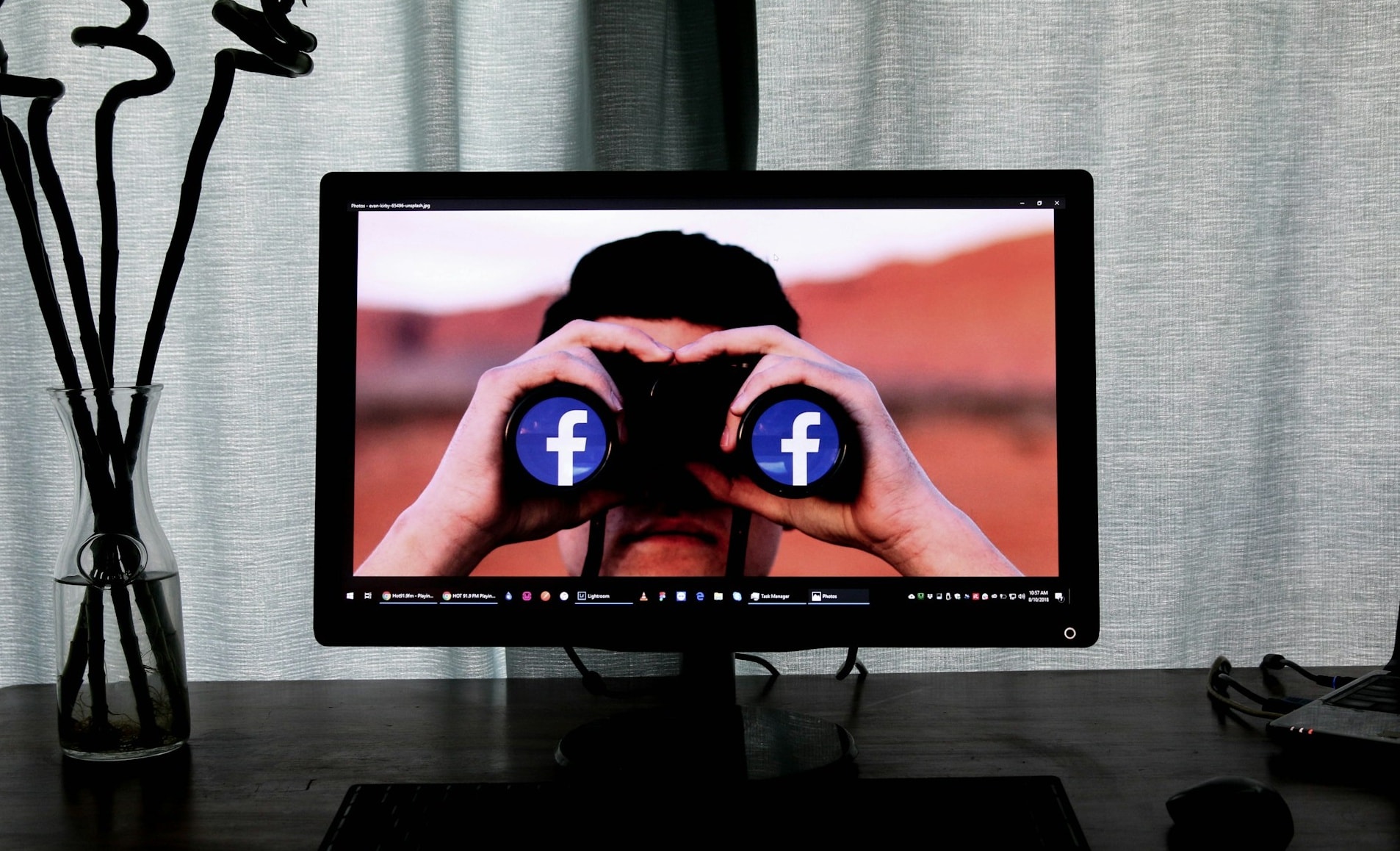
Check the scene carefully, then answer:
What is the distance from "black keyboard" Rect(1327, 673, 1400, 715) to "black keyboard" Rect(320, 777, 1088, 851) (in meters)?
0.33

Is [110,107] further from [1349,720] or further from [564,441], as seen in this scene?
[1349,720]

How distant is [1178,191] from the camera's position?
125 cm

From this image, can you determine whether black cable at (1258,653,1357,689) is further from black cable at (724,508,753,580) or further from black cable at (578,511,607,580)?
black cable at (578,511,607,580)

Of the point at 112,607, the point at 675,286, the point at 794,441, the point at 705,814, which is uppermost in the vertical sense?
the point at 675,286

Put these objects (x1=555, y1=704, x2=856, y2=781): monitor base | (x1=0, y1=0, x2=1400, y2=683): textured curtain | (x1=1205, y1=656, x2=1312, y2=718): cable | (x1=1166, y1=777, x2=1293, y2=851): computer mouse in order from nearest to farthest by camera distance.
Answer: (x1=1166, y1=777, x2=1293, y2=851): computer mouse → (x1=555, y1=704, x2=856, y2=781): monitor base → (x1=1205, y1=656, x2=1312, y2=718): cable → (x1=0, y1=0, x2=1400, y2=683): textured curtain

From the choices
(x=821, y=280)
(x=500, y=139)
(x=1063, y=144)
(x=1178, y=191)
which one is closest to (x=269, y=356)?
(x=500, y=139)

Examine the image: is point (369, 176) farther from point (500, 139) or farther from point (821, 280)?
point (500, 139)

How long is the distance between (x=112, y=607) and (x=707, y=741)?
457mm

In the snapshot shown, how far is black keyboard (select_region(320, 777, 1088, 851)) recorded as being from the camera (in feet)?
2.06

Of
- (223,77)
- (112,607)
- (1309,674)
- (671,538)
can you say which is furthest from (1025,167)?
(112,607)

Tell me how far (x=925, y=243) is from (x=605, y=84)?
1.78 ft

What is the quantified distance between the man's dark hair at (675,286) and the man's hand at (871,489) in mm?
17

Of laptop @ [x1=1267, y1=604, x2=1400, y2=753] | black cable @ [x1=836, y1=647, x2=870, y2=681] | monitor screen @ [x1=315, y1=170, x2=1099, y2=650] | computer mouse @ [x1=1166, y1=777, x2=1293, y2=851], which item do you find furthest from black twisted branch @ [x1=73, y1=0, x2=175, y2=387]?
laptop @ [x1=1267, y1=604, x2=1400, y2=753]

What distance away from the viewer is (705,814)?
0.67m
